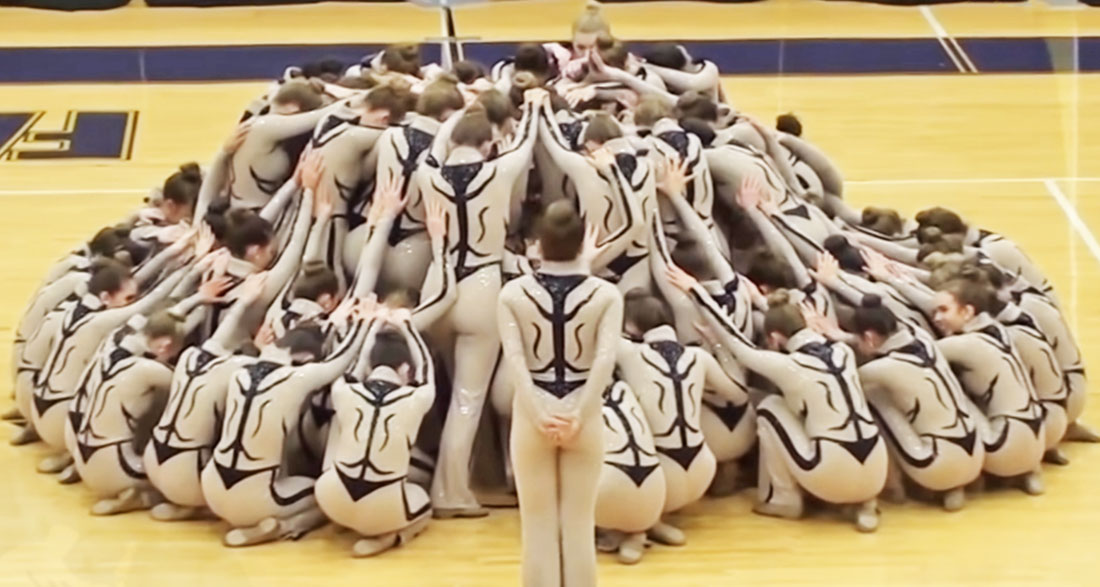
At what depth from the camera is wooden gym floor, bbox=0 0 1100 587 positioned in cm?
671

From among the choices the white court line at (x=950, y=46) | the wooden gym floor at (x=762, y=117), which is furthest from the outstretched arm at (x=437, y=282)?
the white court line at (x=950, y=46)

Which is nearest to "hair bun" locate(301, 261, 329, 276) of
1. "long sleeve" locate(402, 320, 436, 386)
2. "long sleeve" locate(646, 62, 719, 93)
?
"long sleeve" locate(402, 320, 436, 386)

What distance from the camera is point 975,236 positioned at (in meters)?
8.45

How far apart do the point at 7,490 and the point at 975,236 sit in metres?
4.09

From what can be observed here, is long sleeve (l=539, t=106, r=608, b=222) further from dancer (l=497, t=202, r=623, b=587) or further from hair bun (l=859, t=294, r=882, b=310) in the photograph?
dancer (l=497, t=202, r=623, b=587)

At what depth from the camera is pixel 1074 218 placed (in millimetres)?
10820

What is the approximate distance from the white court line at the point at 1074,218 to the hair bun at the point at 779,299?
10.8 feet

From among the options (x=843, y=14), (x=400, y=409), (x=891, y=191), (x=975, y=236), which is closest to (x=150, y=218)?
(x=400, y=409)

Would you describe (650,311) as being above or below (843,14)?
below

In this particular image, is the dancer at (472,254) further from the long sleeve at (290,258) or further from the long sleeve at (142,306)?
the long sleeve at (142,306)

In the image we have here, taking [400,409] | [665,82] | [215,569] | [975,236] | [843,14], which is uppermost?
[843,14]

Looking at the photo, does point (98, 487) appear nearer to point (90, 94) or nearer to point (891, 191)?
point (891, 191)

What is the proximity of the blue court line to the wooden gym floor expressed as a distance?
0.79ft

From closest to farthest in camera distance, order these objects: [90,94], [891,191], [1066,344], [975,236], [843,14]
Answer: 1. [1066,344]
2. [975,236]
3. [891,191]
4. [90,94]
5. [843,14]
